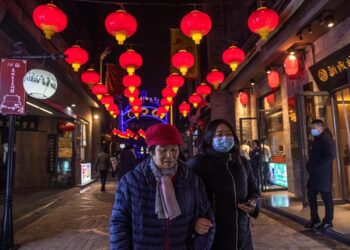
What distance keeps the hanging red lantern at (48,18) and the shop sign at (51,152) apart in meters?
10.6

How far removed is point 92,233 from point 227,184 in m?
5.15

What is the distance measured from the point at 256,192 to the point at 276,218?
5.55 m

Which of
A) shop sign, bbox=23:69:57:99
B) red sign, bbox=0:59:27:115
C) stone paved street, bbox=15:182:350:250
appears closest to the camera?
stone paved street, bbox=15:182:350:250

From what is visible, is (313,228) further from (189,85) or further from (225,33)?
(189,85)

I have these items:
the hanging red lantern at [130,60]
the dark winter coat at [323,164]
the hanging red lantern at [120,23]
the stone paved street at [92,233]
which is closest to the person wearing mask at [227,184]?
the stone paved street at [92,233]

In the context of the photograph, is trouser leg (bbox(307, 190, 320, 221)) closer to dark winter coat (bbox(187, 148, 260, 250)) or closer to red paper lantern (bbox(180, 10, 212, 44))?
dark winter coat (bbox(187, 148, 260, 250))

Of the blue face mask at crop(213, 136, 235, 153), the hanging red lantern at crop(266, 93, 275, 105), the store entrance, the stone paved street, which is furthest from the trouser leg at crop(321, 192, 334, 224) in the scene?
the hanging red lantern at crop(266, 93, 275, 105)

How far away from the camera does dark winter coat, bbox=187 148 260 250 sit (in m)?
2.87

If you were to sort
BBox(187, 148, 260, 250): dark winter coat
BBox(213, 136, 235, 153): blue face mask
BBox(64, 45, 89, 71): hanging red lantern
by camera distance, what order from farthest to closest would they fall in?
BBox(64, 45, 89, 71): hanging red lantern, BBox(213, 136, 235, 153): blue face mask, BBox(187, 148, 260, 250): dark winter coat

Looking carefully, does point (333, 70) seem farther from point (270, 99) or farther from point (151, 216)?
point (151, 216)

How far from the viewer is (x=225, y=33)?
19.9 metres

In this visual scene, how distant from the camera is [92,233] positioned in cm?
709

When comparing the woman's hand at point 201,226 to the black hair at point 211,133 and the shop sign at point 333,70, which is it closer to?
the black hair at point 211,133

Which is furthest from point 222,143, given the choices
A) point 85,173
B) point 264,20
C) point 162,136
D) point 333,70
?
point 85,173
